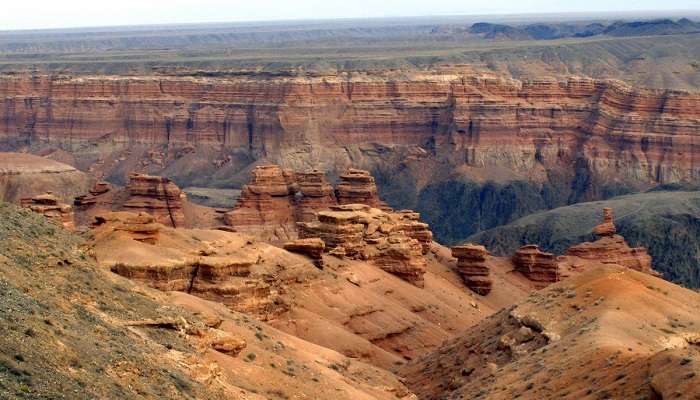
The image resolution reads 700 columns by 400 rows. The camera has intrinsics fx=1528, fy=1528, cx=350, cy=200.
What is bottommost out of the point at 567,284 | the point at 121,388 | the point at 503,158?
the point at 503,158

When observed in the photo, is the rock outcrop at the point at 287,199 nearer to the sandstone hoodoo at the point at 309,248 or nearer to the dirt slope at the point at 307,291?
the dirt slope at the point at 307,291

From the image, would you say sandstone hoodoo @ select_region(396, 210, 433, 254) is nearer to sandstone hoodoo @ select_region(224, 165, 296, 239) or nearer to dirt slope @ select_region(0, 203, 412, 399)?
sandstone hoodoo @ select_region(224, 165, 296, 239)

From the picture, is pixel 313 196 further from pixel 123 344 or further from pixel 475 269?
pixel 123 344

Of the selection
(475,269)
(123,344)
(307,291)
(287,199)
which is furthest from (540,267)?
(123,344)

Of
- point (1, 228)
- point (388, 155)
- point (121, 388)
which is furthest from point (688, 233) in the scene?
point (121, 388)

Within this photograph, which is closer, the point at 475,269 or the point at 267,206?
the point at 475,269

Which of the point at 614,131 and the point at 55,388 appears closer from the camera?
the point at 55,388

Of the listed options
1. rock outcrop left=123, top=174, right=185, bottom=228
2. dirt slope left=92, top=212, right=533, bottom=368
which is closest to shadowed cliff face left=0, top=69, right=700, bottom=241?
rock outcrop left=123, top=174, right=185, bottom=228

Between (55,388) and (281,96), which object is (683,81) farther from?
(55,388)
